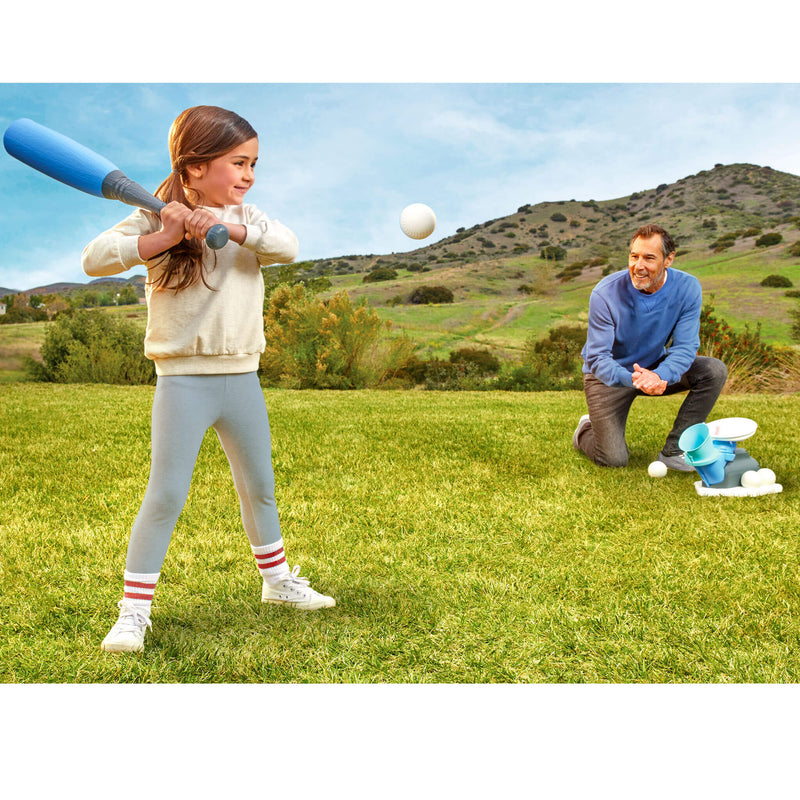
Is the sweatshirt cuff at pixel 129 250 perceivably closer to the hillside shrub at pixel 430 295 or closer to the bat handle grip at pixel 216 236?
the bat handle grip at pixel 216 236

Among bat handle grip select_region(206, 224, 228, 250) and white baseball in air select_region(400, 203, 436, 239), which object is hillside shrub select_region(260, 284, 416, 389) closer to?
white baseball in air select_region(400, 203, 436, 239)

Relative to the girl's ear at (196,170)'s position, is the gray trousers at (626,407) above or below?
below

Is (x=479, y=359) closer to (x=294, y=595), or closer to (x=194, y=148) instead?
(x=294, y=595)

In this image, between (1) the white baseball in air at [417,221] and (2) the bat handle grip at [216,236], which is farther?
(1) the white baseball in air at [417,221]

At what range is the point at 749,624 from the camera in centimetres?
238

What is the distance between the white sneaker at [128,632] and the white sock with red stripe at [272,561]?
410 mm

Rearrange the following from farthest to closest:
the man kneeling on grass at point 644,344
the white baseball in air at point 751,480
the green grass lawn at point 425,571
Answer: the man kneeling on grass at point 644,344 → the white baseball in air at point 751,480 → the green grass lawn at point 425,571

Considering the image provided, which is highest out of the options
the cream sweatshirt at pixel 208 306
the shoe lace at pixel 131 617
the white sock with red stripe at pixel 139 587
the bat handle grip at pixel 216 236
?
the bat handle grip at pixel 216 236

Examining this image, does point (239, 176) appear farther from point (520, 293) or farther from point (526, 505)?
point (520, 293)

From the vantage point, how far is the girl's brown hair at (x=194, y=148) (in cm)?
212

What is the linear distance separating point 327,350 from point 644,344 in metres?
6.59

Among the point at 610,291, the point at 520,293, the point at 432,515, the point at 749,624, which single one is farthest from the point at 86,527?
the point at 520,293

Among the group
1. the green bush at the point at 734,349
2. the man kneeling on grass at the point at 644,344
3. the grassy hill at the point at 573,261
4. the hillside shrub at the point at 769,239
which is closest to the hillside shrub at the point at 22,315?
the grassy hill at the point at 573,261

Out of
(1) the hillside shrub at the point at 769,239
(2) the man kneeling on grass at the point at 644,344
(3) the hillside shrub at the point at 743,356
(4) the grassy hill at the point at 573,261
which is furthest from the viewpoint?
(1) the hillside shrub at the point at 769,239
